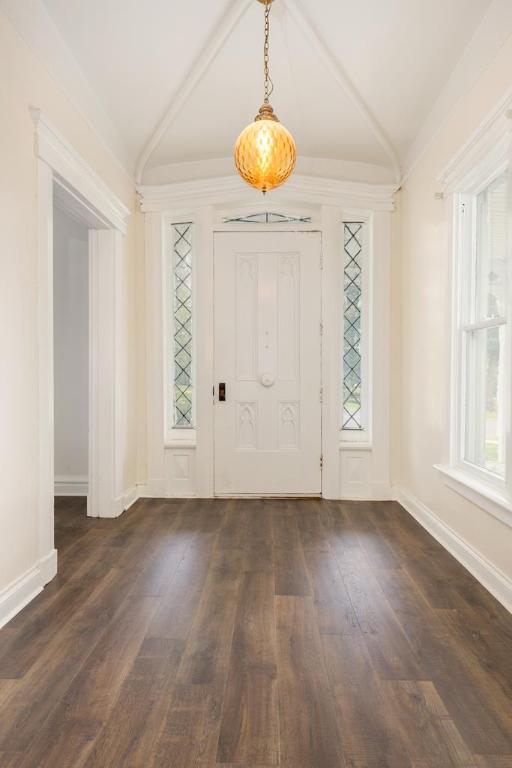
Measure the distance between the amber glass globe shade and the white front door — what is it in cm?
208

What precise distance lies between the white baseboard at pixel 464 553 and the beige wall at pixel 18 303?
231 centimetres

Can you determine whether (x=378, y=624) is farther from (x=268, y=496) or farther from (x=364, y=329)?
(x=364, y=329)

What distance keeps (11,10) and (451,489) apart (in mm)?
3433

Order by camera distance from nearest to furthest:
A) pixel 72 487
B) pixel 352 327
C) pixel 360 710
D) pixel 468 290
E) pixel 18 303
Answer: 1. pixel 360 710
2. pixel 18 303
3. pixel 468 290
4. pixel 352 327
5. pixel 72 487

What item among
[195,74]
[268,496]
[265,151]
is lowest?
[268,496]

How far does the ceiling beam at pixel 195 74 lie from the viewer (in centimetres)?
308

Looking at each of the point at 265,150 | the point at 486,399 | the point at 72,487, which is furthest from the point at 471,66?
the point at 72,487

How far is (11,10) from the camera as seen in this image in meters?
2.45

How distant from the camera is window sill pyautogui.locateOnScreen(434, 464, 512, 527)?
8.65 ft

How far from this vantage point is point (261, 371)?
190 inches

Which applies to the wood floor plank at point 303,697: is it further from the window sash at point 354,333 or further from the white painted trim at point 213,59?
the white painted trim at point 213,59

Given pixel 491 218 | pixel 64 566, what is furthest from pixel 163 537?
pixel 491 218

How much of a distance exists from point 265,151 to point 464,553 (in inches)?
96.0

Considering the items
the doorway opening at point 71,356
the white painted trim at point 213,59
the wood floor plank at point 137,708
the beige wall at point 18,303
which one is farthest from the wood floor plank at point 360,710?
the doorway opening at point 71,356
